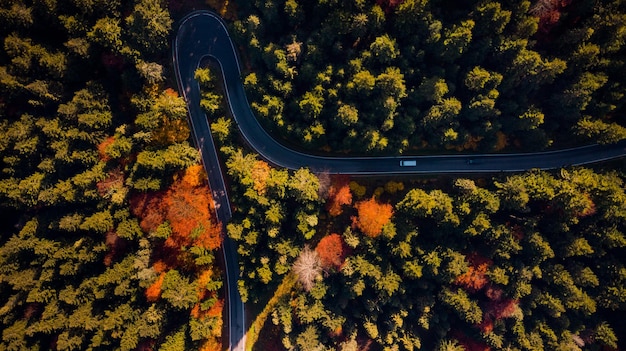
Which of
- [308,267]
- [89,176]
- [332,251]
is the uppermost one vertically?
[89,176]

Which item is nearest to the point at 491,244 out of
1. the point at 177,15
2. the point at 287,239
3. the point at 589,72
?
the point at 589,72

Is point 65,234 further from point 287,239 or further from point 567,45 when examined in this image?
point 567,45

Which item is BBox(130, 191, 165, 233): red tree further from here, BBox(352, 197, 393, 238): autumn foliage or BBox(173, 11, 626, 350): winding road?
BBox(352, 197, 393, 238): autumn foliage

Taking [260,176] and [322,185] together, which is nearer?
[260,176]

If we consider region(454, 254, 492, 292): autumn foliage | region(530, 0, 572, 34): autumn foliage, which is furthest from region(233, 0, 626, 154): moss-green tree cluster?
region(454, 254, 492, 292): autumn foliage

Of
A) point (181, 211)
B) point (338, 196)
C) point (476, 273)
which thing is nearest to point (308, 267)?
point (338, 196)

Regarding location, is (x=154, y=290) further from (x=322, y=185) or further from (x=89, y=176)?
(x=322, y=185)

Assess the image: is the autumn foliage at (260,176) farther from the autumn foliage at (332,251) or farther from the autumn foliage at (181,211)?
the autumn foliage at (332,251)
